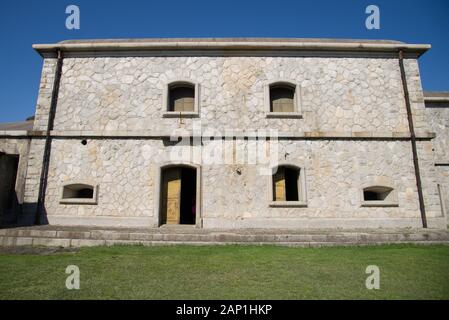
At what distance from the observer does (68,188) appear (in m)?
8.40

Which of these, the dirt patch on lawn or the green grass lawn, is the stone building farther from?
the green grass lawn

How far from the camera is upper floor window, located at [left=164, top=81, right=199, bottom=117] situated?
875 cm

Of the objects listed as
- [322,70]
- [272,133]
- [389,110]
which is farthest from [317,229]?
[322,70]

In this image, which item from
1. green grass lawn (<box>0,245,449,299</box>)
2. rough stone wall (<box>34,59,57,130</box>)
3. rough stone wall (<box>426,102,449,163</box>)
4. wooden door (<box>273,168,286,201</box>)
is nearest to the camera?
green grass lawn (<box>0,245,449,299</box>)

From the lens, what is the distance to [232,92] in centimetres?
881

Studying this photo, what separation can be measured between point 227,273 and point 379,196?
723 centimetres

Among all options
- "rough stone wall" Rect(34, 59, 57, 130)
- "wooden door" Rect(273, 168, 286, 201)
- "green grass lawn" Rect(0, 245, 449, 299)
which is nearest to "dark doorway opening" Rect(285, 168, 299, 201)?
"wooden door" Rect(273, 168, 286, 201)

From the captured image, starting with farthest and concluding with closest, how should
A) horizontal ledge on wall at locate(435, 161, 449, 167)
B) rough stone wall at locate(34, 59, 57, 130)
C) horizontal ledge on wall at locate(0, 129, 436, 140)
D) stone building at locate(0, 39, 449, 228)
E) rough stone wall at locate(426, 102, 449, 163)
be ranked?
rough stone wall at locate(426, 102, 449, 163) < horizontal ledge on wall at locate(435, 161, 449, 167) < rough stone wall at locate(34, 59, 57, 130) < horizontal ledge on wall at locate(0, 129, 436, 140) < stone building at locate(0, 39, 449, 228)

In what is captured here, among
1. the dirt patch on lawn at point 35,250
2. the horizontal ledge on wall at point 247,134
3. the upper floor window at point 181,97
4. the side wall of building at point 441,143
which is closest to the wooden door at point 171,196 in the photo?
the horizontal ledge on wall at point 247,134

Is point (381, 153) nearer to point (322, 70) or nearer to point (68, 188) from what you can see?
point (322, 70)

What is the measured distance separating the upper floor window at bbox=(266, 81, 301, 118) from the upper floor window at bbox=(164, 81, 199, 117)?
2.70 metres

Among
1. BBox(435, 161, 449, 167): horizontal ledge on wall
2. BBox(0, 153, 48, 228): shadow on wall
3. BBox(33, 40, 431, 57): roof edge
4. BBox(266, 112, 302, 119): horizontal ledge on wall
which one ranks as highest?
BBox(33, 40, 431, 57): roof edge

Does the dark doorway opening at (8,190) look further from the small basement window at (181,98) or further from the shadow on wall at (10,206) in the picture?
the small basement window at (181,98)
